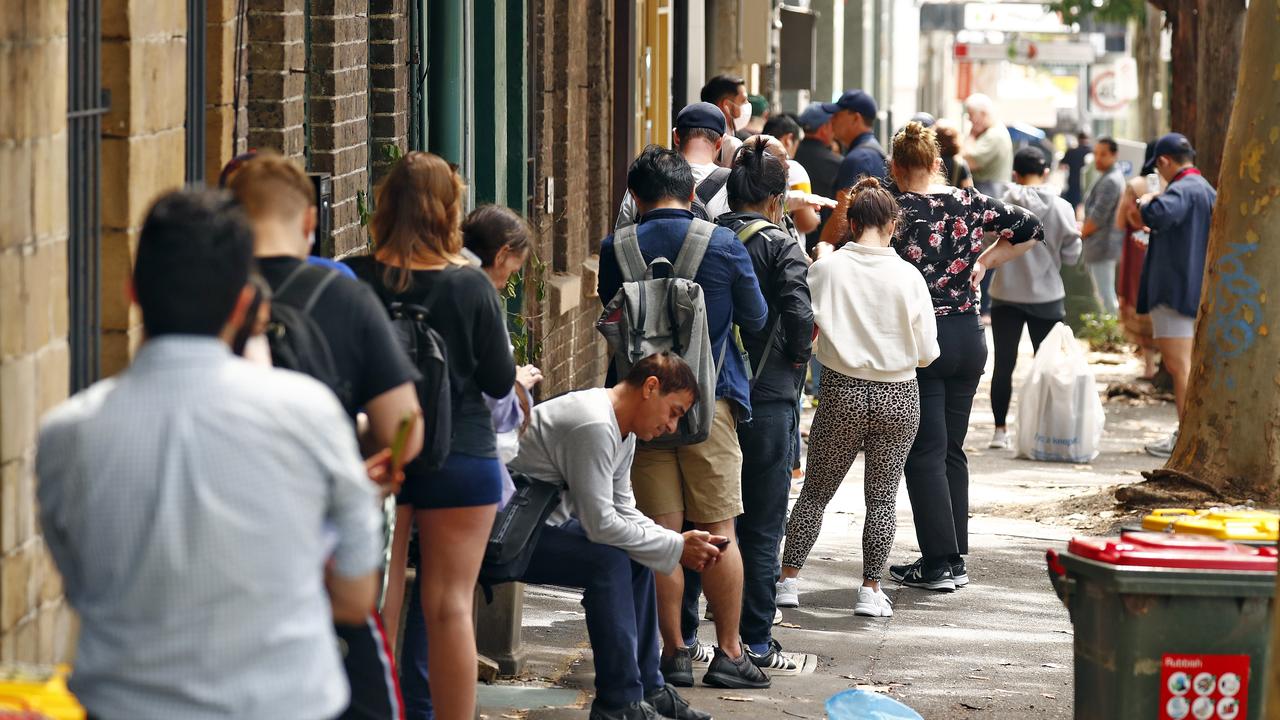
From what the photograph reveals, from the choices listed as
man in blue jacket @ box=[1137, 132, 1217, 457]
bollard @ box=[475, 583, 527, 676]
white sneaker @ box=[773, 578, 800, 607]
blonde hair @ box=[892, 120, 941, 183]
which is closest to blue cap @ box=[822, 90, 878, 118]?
man in blue jacket @ box=[1137, 132, 1217, 457]

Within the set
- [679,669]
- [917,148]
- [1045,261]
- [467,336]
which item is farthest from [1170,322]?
[467,336]

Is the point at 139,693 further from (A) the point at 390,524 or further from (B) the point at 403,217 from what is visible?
(B) the point at 403,217

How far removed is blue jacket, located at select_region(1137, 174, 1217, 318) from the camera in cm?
1190

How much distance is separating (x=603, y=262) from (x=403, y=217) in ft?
6.01

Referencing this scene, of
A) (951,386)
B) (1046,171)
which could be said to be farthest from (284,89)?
(1046,171)

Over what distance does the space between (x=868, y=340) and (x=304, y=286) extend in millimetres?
3792

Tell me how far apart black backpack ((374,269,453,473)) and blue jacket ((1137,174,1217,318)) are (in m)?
7.99

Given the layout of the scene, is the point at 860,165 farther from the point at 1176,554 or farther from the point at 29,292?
the point at 29,292

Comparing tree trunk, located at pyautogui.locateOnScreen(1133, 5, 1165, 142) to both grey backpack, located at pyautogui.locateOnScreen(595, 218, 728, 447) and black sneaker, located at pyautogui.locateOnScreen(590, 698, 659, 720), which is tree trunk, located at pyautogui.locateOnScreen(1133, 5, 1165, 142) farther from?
black sneaker, located at pyautogui.locateOnScreen(590, 698, 659, 720)

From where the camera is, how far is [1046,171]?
41.3 ft

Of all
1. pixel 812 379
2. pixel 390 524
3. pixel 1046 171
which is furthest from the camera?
pixel 812 379

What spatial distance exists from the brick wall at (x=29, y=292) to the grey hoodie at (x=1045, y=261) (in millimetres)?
8535

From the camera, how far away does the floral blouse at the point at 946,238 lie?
810 cm

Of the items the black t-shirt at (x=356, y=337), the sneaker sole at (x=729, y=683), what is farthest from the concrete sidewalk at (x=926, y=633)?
the black t-shirt at (x=356, y=337)
